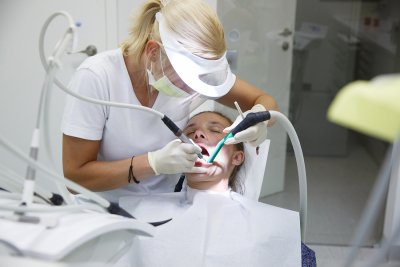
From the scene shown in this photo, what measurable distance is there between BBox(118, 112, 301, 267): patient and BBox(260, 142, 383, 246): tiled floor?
4.55 ft

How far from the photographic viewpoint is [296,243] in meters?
1.37

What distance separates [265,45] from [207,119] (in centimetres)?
133

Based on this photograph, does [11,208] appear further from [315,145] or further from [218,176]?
[315,145]

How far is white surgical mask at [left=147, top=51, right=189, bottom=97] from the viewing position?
138 cm

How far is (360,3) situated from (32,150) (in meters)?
3.70

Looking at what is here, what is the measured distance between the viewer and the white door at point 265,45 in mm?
2697

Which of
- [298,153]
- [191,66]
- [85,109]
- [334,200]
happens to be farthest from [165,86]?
[334,200]

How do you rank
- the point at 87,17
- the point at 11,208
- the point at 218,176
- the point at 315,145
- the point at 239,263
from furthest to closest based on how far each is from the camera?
1. the point at 315,145
2. the point at 87,17
3. the point at 218,176
4. the point at 239,263
5. the point at 11,208

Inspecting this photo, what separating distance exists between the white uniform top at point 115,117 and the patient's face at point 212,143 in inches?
2.2

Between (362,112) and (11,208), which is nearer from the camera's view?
(362,112)

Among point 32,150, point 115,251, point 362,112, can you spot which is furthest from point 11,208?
point 362,112

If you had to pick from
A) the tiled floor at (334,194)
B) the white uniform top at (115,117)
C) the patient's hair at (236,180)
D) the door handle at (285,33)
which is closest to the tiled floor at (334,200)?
the tiled floor at (334,194)

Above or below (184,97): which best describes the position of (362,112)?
above

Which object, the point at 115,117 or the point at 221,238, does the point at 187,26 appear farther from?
the point at 221,238
